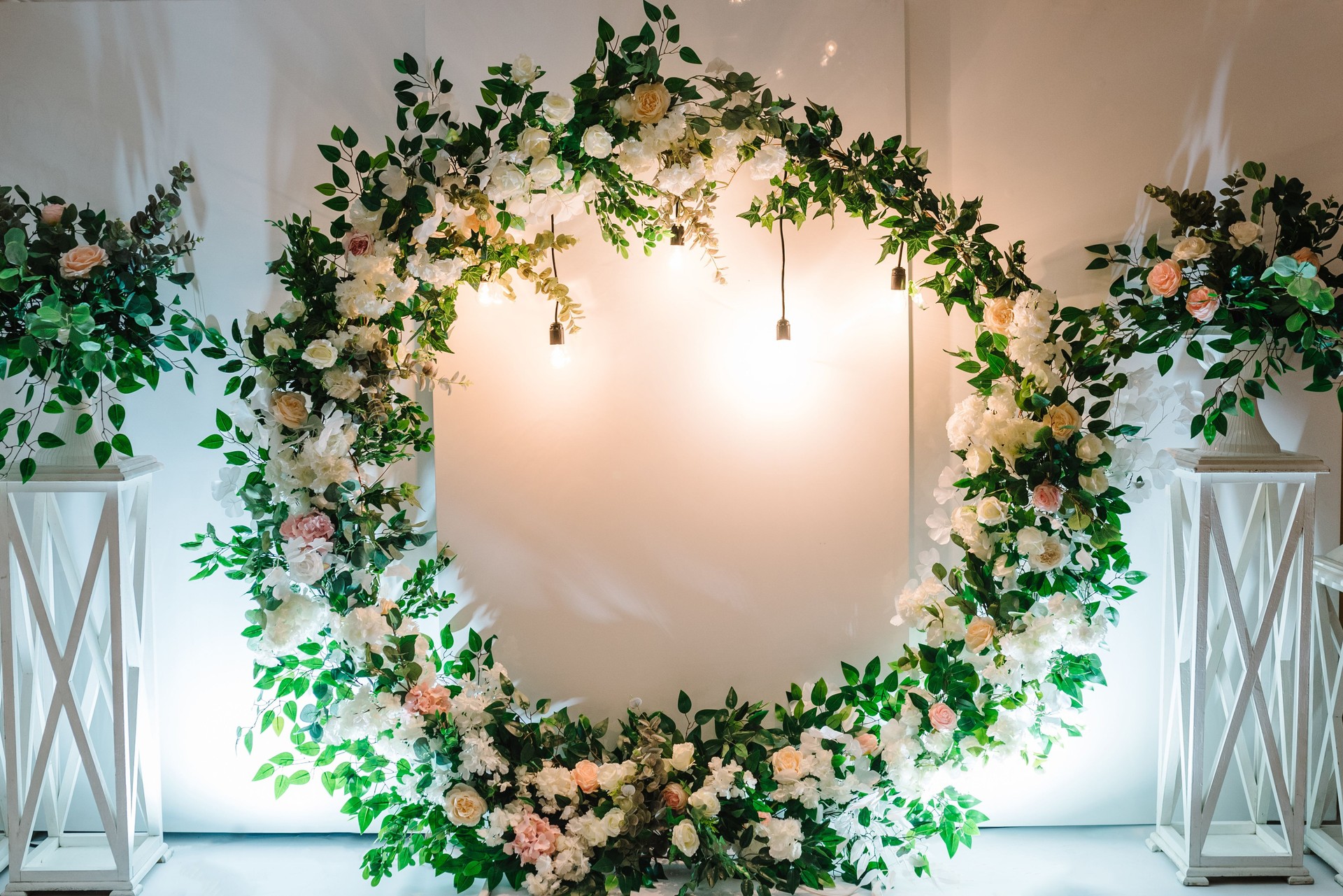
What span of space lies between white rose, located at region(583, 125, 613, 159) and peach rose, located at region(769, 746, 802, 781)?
1.45 meters

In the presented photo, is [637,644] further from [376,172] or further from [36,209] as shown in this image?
[36,209]

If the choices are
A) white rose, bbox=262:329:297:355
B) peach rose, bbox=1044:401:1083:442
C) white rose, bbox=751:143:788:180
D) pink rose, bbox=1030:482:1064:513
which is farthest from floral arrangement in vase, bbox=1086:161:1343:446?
white rose, bbox=262:329:297:355

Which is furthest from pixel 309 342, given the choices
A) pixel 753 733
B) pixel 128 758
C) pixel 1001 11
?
pixel 1001 11

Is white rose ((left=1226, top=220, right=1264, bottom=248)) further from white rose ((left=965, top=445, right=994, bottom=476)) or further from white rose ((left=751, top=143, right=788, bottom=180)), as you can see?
white rose ((left=751, top=143, right=788, bottom=180))

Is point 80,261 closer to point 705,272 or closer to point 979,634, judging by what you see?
point 705,272

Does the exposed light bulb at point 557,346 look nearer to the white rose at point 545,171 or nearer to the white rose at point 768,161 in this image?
the white rose at point 545,171

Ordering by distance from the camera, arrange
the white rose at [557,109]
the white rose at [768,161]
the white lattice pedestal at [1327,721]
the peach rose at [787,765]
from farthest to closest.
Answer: the white lattice pedestal at [1327,721] < the peach rose at [787,765] < the white rose at [768,161] < the white rose at [557,109]

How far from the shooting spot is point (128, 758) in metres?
2.24

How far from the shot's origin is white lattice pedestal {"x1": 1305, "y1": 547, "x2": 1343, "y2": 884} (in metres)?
2.27

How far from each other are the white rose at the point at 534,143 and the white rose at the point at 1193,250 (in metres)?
1.48

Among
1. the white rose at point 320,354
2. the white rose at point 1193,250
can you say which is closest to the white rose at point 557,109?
the white rose at point 320,354

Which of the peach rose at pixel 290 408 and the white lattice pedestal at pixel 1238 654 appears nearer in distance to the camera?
the peach rose at pixel 290 408

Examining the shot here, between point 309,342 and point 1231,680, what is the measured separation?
2.58 meters

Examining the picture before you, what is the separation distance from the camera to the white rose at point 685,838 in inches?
80.8
